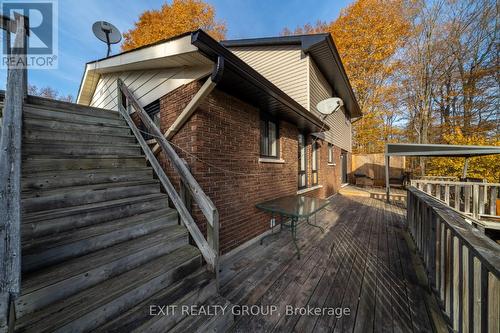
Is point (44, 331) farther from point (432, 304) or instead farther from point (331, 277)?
point (432, 304)

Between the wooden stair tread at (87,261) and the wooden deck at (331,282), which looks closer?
the wooden stair tread at (87,261)

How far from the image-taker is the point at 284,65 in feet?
22.4

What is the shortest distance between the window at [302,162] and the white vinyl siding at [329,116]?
1.19m

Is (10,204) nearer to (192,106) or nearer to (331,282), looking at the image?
(192,106)

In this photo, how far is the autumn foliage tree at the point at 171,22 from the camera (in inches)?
478

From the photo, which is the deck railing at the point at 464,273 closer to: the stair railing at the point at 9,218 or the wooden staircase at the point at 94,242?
the wooden staircase at the point at 94,242

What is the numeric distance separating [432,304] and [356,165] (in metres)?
12.6

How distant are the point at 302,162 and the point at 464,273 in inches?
194

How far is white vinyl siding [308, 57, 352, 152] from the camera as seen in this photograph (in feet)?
21.8

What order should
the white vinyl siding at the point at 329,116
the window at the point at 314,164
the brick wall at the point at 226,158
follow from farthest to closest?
the window at the point at 314,164
the white vinyl siding at the point at 329,116
the brick wall at the point at 226,158

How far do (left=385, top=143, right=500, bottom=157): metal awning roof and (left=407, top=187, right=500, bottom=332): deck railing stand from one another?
4.88m

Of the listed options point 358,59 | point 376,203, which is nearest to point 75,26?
point 376,203

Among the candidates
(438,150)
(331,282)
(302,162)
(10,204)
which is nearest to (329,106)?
(302,162)

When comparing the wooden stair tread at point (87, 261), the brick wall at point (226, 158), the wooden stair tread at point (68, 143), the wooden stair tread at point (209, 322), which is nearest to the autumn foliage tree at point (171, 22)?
the brick wall at point (226, 158)
